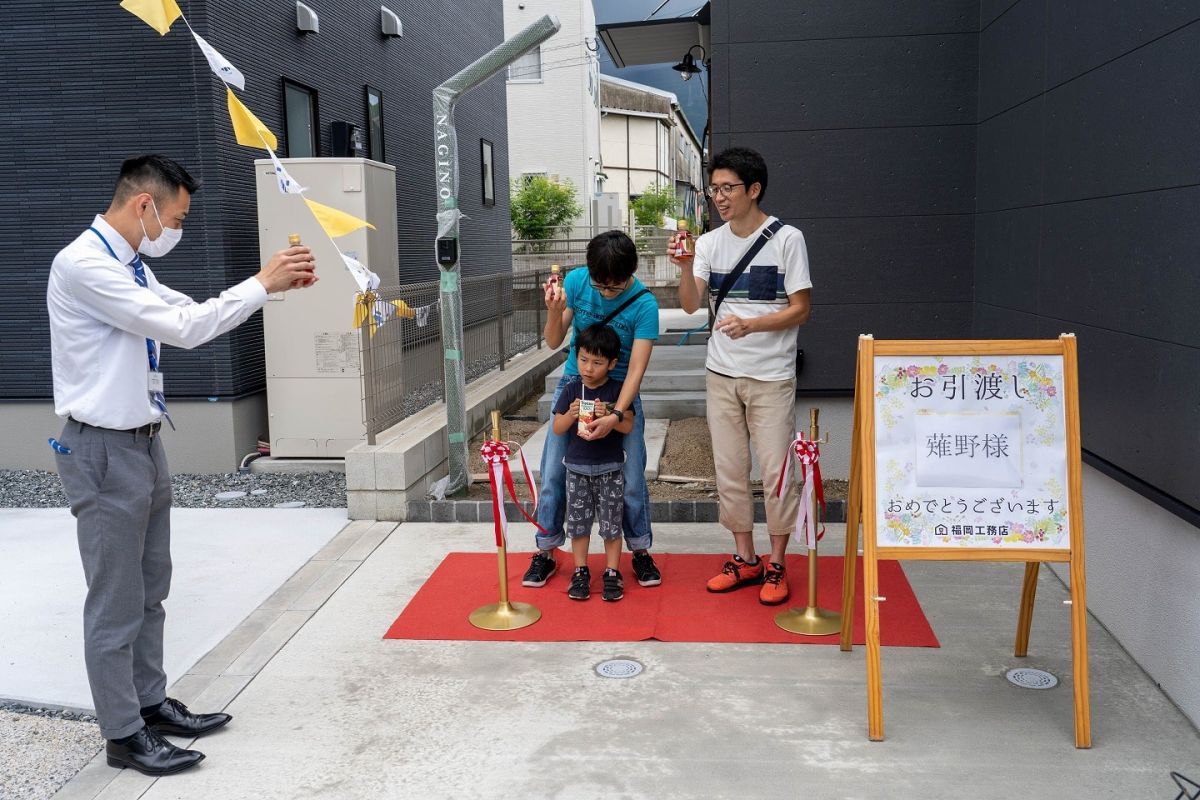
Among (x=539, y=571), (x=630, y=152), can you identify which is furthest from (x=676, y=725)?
(x=630, y=152)

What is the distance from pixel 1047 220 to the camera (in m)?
4.92

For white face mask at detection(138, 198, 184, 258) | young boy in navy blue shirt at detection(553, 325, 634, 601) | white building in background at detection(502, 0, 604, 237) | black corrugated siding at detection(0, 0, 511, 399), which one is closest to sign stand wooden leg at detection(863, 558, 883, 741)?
young boy in navy blue shirt at detection(553, 325, 634, 601)

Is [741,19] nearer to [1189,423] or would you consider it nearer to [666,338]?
[1189,423]

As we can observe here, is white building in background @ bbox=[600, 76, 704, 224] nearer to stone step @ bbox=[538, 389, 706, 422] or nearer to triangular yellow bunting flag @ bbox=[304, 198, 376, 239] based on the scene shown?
stone step @ bbox=[538, 389, 706, 422]

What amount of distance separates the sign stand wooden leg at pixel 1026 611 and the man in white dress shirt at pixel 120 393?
282 cm

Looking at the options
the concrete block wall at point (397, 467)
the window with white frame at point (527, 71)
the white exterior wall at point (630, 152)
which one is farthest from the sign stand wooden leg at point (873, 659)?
the white exterior wall at point (630, 152)

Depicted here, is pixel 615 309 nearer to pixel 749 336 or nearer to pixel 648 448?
pixel 749 336

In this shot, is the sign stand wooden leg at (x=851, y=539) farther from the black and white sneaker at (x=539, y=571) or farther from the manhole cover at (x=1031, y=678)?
the black and white sneaker at (x=539, y=571)

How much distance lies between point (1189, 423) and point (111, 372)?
3478 mm

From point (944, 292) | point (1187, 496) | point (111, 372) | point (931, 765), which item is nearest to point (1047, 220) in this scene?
point (944, 292)

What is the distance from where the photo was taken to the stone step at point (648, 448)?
6777mm

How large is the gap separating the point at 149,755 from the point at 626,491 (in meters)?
2.32

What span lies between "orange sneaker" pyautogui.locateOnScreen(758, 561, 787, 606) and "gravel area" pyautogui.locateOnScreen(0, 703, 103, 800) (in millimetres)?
2688

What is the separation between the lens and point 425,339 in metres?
7.64
